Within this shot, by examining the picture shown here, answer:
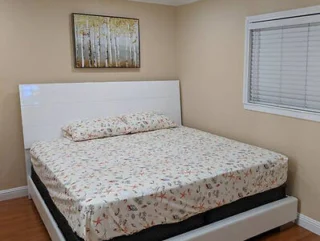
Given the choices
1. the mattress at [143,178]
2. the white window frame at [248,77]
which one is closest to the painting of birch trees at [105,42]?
the mattress at [143,178]

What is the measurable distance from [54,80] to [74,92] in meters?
0.26

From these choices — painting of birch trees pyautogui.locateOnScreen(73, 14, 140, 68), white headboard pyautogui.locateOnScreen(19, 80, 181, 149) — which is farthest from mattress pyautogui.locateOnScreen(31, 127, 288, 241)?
painting of birch trees pyautogui.locateOnScreen(73, 14, 140, 68)

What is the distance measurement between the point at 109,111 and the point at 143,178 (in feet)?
5.74

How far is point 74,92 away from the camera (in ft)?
11.8

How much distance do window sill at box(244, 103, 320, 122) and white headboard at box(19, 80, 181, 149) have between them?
4.06ft

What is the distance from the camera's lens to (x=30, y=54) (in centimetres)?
339

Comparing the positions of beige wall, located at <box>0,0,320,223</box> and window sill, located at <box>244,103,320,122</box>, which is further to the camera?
beige wall, located at <box>0,0,320,223</box>

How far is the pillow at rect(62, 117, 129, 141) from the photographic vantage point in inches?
131

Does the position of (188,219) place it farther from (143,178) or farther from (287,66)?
(287,66)

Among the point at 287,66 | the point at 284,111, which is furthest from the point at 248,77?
the point at 284,111

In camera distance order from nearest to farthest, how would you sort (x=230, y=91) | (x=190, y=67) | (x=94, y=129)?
(x=94, y=129)
(x=230, y=91)
(x=190, y=67)

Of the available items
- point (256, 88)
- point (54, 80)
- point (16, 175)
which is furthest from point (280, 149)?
point (16, 175)

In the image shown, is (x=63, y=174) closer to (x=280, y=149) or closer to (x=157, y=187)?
(x=157, y=187)

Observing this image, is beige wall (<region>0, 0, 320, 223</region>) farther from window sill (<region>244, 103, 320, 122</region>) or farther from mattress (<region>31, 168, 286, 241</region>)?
mattress (<region>31, 168, 286, 241</region>)
